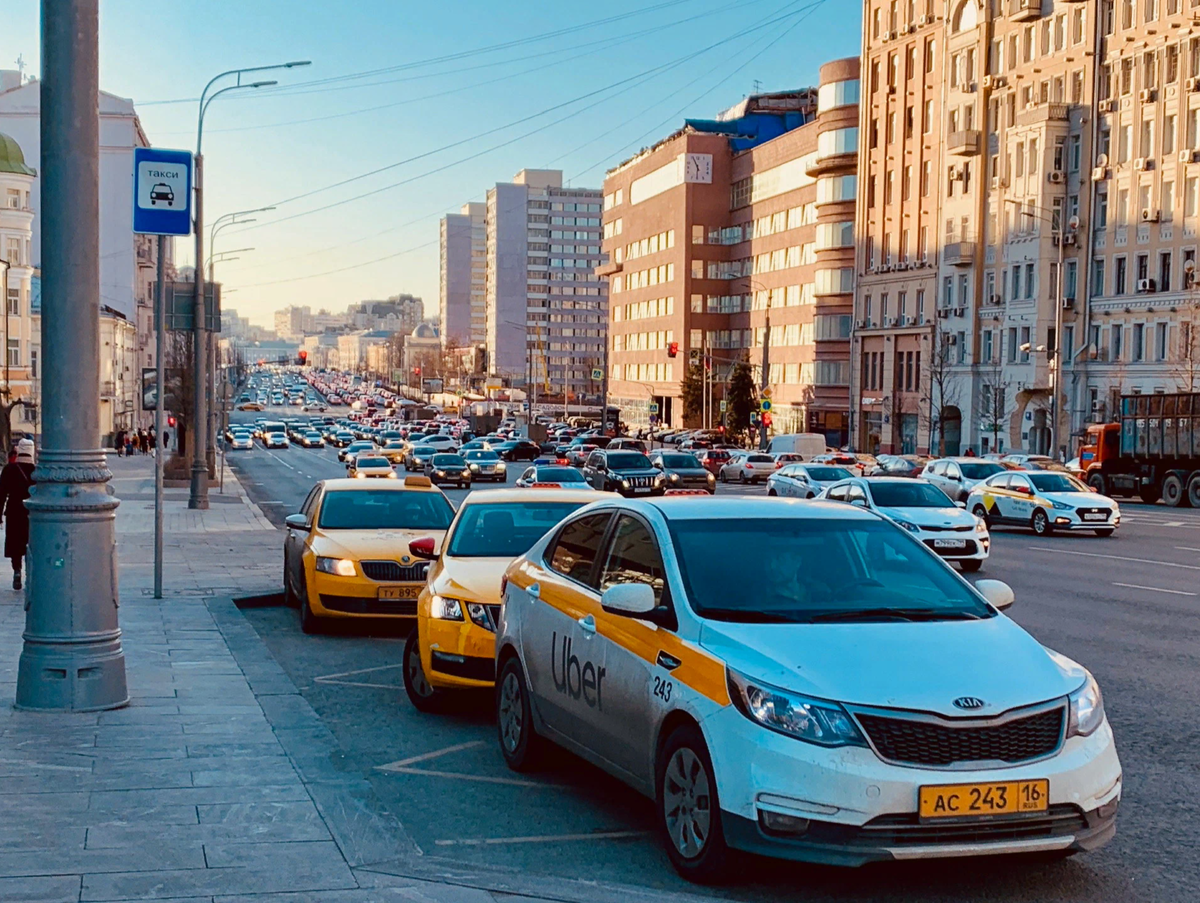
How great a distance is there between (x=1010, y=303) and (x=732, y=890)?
71.6 meters

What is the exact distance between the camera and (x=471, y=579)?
34.6ft

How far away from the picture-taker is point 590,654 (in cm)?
759

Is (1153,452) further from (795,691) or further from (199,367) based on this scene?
(795,691)

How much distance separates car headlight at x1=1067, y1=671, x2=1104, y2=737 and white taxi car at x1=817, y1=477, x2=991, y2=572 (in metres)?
15.3

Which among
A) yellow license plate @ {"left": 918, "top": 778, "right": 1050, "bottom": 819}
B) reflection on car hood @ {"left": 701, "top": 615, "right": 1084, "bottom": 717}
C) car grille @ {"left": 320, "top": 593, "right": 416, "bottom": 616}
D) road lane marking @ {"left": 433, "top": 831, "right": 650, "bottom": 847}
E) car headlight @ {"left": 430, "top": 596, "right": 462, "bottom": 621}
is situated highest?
reflection on car hood @ {"left": 701, "top": 615, "right": 1084, "bottom": 717}

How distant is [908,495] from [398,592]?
1340 centimetres

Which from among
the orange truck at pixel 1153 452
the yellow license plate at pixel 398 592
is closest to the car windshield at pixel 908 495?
the yellow license plate at pixel 398 592

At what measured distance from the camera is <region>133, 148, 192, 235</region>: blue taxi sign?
1380cm

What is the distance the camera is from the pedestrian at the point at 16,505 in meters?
17.1

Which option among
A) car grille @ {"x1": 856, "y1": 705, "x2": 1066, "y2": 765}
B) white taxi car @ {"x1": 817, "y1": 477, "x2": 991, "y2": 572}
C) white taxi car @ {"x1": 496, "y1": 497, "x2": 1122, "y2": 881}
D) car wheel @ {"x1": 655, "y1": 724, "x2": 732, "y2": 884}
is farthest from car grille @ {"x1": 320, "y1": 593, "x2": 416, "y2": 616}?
white taxi car @ {"x1": 817, "y1": 477, "x2": 991, "y2": 572}

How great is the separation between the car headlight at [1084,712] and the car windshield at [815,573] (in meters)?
0.72

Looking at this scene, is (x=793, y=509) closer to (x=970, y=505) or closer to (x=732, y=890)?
(x=732, y=890)

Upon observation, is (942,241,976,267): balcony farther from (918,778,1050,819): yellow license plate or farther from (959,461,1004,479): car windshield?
(918,778,1050,819): yellow license plate

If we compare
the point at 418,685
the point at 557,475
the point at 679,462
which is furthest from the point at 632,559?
the point at 679,462
